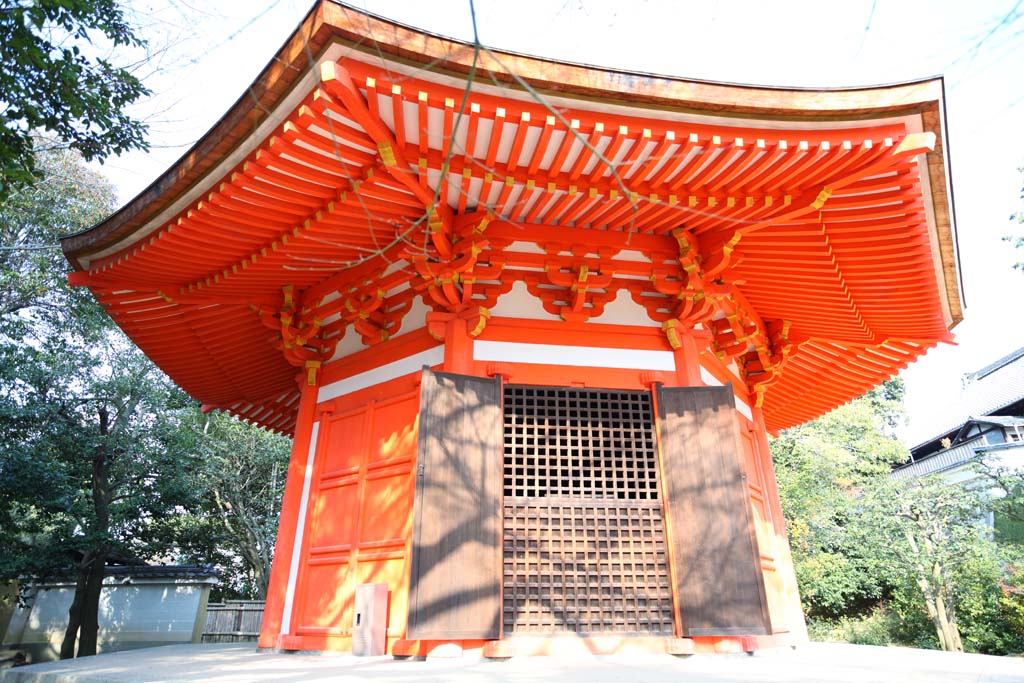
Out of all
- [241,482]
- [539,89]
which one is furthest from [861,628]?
[539,89]

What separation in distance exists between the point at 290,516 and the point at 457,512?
2.27 metres

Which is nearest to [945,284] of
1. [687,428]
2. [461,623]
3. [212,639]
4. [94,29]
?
[687,428]

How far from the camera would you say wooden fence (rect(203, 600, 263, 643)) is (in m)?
18.0

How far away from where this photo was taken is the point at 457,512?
4.90 m

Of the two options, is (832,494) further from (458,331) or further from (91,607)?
(91,607)

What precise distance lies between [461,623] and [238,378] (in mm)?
5317

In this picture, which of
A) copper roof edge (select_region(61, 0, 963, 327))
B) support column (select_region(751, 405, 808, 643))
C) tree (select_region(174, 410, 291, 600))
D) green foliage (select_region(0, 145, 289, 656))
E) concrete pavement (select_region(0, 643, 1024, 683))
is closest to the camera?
copper roof edge (select_region(61, 0, 963, 327))

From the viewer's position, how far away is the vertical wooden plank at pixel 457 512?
464 cm

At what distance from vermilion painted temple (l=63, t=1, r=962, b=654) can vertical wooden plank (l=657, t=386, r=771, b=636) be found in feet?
0.06

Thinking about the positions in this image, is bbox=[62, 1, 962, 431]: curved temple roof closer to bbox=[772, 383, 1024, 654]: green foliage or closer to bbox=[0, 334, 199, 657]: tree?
bbox=[0, 334, 199, 657]: tree

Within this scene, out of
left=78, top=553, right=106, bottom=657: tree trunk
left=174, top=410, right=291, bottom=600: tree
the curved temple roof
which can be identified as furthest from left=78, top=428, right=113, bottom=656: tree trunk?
the curved temple roof

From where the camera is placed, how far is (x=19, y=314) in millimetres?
13555

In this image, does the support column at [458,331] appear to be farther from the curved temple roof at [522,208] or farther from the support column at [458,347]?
the curved temple roof at [522,208]

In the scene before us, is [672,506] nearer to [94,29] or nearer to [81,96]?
[81,96]
